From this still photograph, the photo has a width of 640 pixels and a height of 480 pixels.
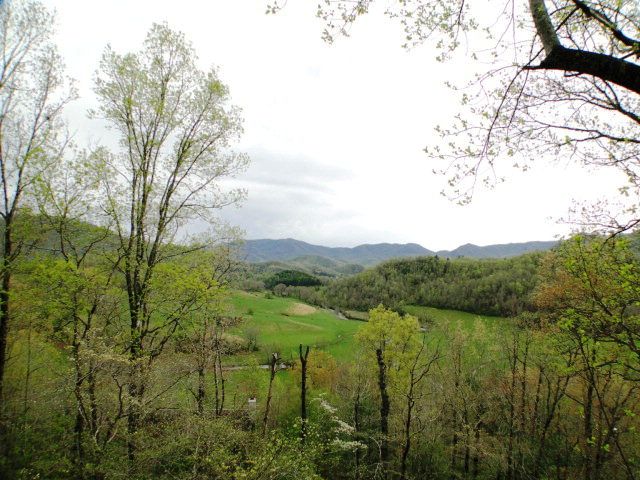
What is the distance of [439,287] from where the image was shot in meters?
104

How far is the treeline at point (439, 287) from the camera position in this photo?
82500 mm

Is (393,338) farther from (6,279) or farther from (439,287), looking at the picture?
(439,287)

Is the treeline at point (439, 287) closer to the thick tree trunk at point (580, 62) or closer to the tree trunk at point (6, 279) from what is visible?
the thick tree trunk at point (580, 62)

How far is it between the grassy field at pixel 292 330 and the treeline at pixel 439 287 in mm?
18491

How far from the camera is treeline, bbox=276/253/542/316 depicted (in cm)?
8250

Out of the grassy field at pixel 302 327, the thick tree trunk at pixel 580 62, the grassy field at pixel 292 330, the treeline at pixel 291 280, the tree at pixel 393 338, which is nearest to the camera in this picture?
the thick tree trunk at pixel 580 62

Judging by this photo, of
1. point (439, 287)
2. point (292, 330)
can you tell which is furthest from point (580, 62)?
point (439, 287)

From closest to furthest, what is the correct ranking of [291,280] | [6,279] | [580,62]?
1. [580,62]
2. [6,279]
3. [291,280]

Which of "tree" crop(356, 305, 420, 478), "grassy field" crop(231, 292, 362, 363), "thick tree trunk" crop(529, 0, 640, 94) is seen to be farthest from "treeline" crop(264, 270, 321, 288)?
"thick tree trunk" crop(529, 0, 640, 94)

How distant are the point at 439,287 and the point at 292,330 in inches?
2195

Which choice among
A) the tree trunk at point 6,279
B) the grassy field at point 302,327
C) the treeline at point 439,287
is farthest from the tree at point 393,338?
the treeline at point 439,287

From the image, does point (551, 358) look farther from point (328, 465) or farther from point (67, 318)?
point (67, 318)

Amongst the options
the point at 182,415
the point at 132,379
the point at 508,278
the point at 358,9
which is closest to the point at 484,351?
the point at 182,415

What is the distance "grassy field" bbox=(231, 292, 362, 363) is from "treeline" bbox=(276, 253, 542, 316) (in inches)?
728
